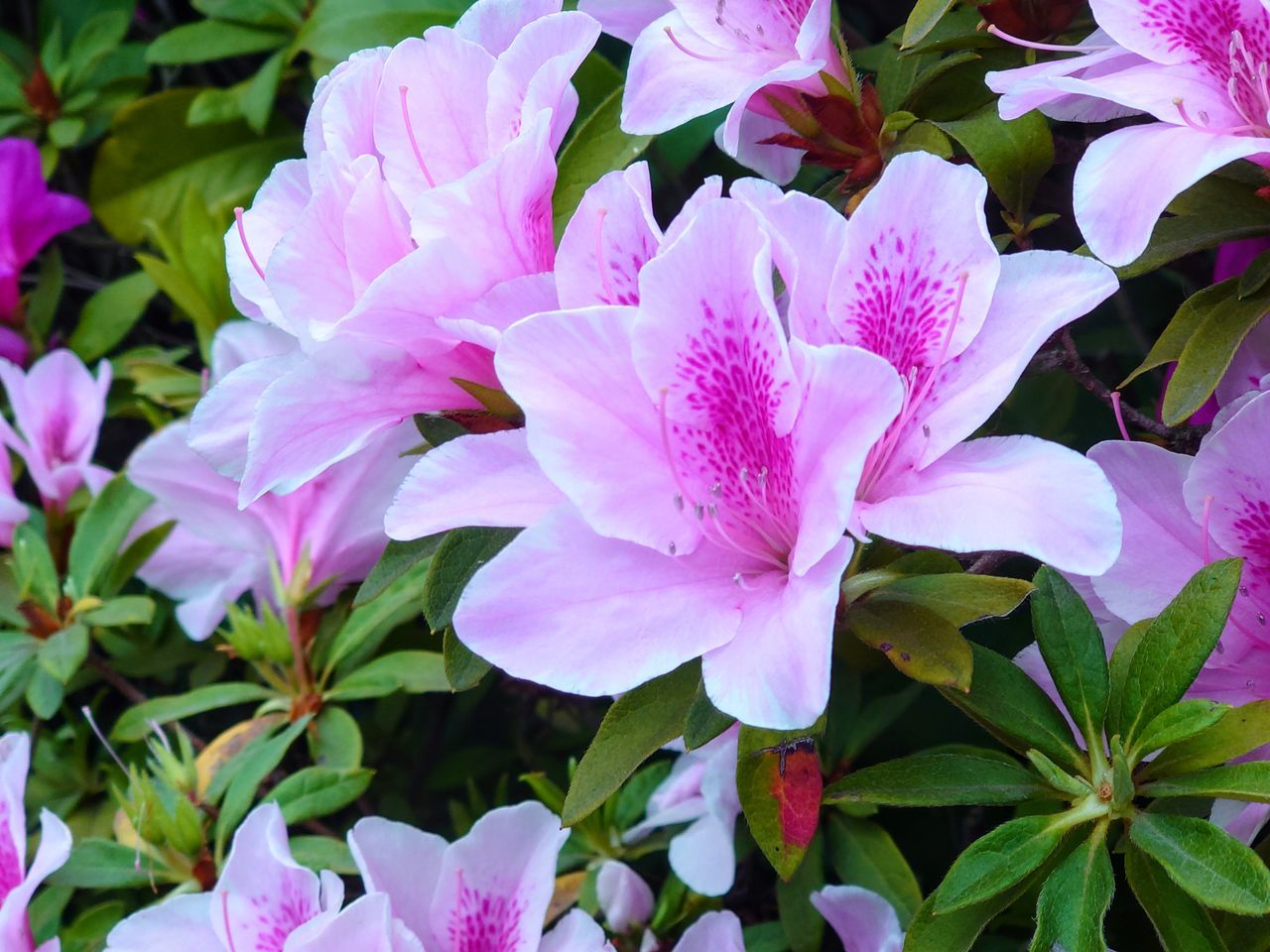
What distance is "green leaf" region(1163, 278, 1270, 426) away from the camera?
80 cm

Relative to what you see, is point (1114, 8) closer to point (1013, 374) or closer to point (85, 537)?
point (1013, 374)

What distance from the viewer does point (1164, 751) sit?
75cm

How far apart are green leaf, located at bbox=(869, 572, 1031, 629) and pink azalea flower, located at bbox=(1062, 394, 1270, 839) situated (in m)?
0.13

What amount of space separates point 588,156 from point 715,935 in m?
0.59

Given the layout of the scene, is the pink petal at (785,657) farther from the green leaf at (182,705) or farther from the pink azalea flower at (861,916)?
the green leaf at (182,705)

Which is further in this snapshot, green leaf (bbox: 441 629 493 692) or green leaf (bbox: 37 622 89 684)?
green leaf (bbox: 37 622 89 684)

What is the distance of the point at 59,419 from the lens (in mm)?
1524

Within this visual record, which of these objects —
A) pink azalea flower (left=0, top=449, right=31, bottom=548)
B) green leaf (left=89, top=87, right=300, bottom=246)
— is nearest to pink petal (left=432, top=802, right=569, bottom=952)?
pink azalea flower (left=0, top=449, right=31, bottom=548)

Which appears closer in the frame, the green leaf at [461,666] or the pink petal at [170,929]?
the green leaf at [461,666]

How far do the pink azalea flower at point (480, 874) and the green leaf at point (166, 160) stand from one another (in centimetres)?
115

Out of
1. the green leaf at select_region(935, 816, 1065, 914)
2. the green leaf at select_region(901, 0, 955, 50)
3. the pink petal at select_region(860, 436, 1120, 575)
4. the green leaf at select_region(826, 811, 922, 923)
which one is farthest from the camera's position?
the green leaf at select_region(826, 811, 922, 923)

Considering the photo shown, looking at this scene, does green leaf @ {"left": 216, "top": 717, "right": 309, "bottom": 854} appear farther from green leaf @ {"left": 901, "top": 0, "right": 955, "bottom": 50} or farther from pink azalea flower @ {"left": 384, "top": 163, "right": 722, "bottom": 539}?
green leaf @ {"left": 901, "top": 0, "right": 955, "bottom": 50}


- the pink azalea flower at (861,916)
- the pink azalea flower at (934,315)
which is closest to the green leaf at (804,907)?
the pink azalea flower at (861,916)

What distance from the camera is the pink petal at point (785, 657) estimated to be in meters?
0.61
